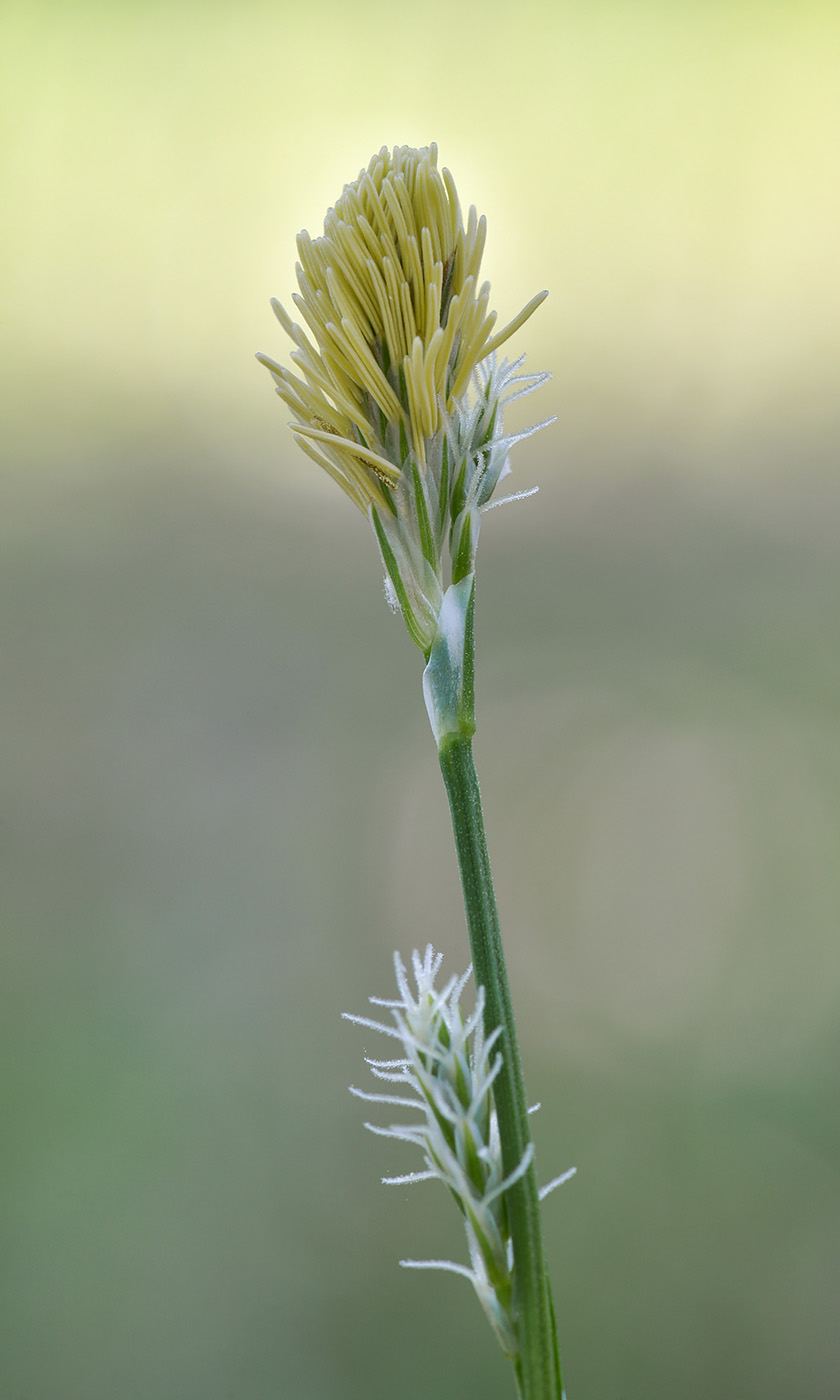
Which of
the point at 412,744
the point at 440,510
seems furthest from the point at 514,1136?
the point at 412,744

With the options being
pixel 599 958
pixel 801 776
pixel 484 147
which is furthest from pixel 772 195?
pixel 599 958

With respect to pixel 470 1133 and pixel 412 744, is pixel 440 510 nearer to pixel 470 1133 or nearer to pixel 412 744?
pixel 470 1133

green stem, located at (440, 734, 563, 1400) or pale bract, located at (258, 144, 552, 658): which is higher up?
pale bract, located at (258, 144, 552, 658)

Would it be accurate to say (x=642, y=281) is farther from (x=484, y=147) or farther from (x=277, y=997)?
(x=277, y=997)

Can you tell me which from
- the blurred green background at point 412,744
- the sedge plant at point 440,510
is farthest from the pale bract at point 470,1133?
the blurred green background at point 412,744

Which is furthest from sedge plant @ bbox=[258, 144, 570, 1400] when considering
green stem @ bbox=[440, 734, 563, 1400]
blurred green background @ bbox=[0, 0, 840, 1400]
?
blurred green background @ bbox=[0, 0, 840, 1400]

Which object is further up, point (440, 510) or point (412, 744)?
point (412, 744)

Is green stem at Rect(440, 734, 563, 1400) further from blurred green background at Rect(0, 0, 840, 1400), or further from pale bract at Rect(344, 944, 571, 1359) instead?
blurred green background at Rect(0, 0, 840, 1400)
